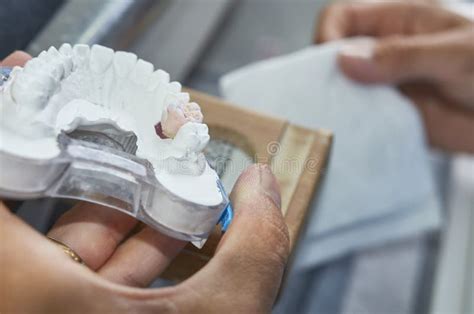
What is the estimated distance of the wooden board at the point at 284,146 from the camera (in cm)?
44

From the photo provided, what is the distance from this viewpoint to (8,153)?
0.29 metres

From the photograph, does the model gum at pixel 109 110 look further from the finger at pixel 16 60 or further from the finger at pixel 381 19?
the finger at pixel 381 19

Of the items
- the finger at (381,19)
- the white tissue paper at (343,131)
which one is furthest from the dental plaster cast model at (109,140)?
the finger at (381,19)

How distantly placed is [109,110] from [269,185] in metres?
0.11

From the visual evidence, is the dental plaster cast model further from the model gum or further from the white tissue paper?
the white tissue paper

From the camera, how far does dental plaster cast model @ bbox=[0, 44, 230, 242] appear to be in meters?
0.30

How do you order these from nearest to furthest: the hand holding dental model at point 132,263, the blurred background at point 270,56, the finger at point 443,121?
the hand holding dental model at point 132,263, the blurred background at point 270,56, the finger at point 443,121

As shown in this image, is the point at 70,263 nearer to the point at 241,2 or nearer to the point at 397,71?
the point at 397,71

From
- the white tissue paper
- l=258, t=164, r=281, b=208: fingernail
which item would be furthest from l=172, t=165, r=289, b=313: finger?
the white tissue paper

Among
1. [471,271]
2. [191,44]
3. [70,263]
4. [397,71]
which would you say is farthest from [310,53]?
[70,263]

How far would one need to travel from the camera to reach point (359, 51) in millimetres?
656

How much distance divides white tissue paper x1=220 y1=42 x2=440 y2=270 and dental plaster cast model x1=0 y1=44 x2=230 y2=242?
30cm

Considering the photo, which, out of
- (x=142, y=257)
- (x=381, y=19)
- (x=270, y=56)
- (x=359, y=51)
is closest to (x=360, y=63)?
(x=359, y=51)

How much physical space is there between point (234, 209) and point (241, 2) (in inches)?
28.4
